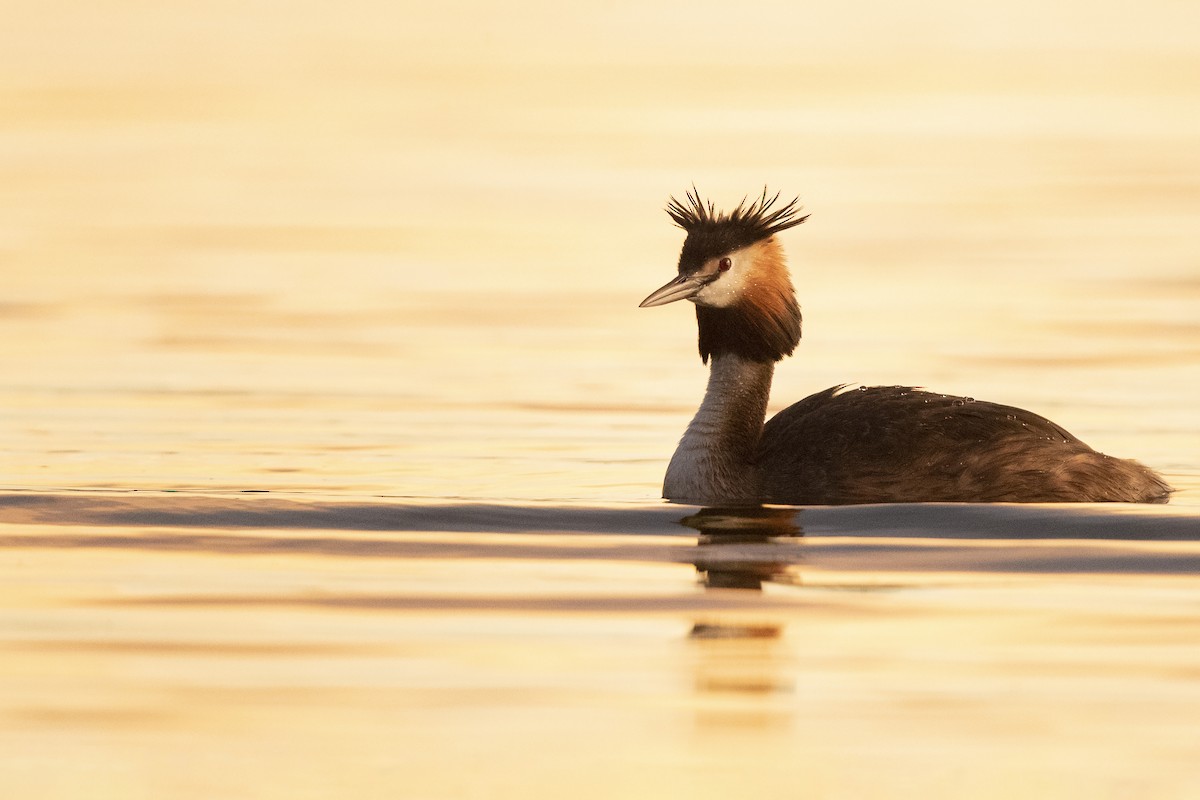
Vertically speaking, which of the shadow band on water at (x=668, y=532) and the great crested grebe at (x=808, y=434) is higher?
the great crested grebe at (x=808, y=434)

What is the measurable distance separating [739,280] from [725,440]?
912 mm

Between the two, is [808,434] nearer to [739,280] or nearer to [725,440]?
[725,440]

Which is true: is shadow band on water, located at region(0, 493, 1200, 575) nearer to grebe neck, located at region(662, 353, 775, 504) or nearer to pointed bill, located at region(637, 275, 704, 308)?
grebe neck, located at region(662, 353, 775, 504)

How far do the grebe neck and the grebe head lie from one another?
0.11m

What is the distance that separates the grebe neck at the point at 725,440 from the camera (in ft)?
44.0

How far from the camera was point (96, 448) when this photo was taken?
1538 cm

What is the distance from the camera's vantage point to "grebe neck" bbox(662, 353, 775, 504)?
1341 cm

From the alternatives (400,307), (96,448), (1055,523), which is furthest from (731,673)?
(400,307)

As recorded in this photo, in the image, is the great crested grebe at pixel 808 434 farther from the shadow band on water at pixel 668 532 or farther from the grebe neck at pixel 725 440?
the shadow band on water at pixel 668 532

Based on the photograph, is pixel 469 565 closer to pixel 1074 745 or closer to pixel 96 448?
pixel 1074 745

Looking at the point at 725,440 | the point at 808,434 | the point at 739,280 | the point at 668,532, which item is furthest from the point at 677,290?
the point at 668,532

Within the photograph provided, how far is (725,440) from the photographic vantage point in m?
13.7

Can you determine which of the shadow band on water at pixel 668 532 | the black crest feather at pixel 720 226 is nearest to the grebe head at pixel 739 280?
the black crest feather at pixel 720 226

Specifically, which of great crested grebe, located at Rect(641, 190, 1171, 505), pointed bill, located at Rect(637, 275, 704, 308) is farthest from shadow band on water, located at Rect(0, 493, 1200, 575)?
pointed bill, located at Rect(637, 275, 704, 308)
